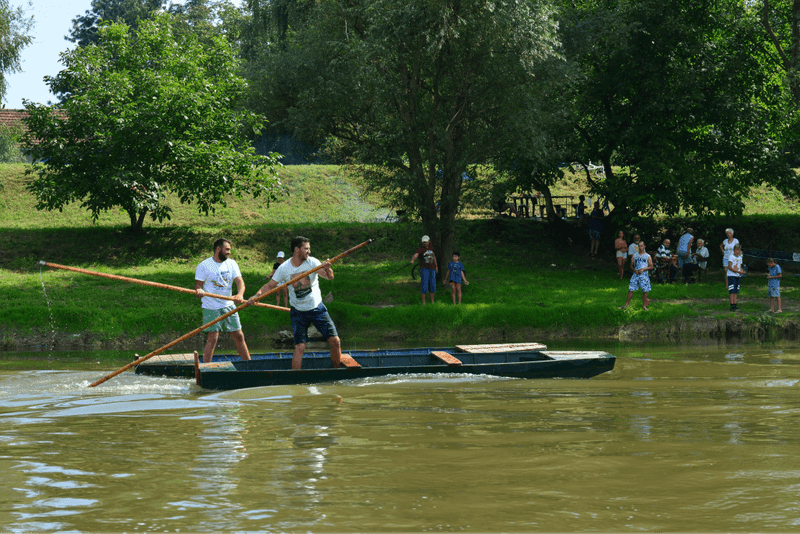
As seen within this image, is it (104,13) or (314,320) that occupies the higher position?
(104,13)

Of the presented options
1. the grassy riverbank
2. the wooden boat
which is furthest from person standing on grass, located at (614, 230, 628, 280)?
the wooden boat

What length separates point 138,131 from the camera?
26.1 meters

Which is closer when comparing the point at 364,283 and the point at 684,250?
the point at 364,283

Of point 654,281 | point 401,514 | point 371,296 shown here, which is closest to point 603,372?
point 401,514

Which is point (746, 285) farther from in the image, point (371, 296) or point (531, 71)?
point (371, 296)

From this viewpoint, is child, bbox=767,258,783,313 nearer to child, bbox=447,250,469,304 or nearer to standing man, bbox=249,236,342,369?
child, bbox=447,250,469,304

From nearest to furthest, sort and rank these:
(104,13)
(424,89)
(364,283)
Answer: (424,89), (364,283), (104,13)

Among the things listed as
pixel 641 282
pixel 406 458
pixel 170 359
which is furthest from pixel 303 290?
pixel 641 282

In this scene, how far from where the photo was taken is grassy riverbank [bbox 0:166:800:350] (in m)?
19.4

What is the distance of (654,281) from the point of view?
26.1m

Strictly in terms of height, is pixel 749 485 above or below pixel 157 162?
below

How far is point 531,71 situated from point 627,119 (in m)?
8.04

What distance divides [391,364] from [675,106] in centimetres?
1859

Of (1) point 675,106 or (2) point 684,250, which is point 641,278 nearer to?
(2) point 684,250
